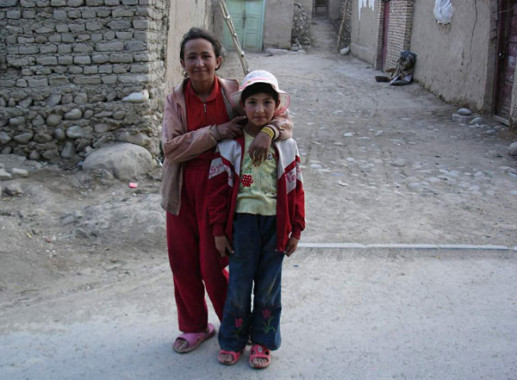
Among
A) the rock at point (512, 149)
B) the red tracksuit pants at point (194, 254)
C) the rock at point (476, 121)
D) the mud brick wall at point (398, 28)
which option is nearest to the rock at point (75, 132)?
the red tracksuit pants at point (194, 254)

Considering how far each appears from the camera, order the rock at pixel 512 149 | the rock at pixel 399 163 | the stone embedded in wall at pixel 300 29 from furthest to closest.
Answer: the stone embedded in wall at pixel 300 29 → the rock at pixel 512 149 → the rock at pixel 399 163

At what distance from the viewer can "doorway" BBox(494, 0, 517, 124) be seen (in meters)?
8.58

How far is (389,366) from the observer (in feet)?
8.77

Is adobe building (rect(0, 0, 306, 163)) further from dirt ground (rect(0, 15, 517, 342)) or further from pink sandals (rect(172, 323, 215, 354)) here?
pink sandals (rect(172, 323, 215, 354))

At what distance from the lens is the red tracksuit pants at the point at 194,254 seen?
8.37 feet

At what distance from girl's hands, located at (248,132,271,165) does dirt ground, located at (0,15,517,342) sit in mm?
1615

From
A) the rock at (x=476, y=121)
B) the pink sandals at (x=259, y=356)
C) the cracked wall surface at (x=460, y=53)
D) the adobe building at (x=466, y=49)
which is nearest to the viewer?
the pink sandals at (x=259, y=356)

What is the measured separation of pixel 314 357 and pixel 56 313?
5.18 ft

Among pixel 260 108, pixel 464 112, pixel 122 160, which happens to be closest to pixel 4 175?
pixel 122 160

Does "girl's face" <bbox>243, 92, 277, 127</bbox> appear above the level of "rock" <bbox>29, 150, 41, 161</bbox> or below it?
above

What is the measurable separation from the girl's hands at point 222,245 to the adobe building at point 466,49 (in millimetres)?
6904

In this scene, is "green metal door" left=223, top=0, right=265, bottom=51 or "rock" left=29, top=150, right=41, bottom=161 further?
"green metal door" left=223, top=0, right=265, bottom=51

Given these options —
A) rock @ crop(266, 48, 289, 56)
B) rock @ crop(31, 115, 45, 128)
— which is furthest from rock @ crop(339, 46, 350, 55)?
rock @ crop(31, 115, 45, 128)

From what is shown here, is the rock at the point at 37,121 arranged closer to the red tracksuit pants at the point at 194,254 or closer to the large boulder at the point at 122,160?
the large boulder at the point at 122,160
